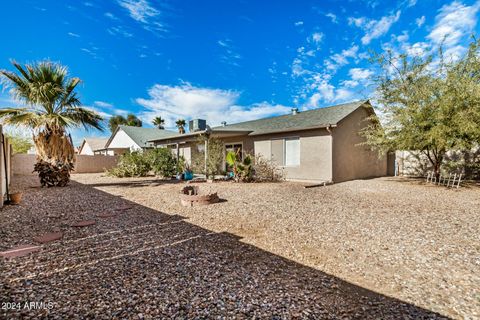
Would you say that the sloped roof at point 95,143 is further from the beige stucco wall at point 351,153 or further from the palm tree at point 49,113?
the beige stucco wall at point 351,153

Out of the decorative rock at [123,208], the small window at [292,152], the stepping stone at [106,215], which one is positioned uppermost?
the small window at [292,152]

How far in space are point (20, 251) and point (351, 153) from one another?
13885mm

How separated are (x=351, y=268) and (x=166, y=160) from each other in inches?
519

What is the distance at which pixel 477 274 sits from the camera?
2.99m

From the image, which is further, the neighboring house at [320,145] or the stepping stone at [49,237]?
the neighboring house at [320,145]

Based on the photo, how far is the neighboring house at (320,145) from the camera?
11781mm

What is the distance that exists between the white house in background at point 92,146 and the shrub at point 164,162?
20955 millimetres

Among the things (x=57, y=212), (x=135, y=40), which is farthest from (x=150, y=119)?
(x=57, y=212)

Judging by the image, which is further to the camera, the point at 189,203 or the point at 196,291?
the point at 189,203

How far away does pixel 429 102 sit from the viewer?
10.2m

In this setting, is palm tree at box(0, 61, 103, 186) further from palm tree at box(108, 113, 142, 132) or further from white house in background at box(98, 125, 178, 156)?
palm tree at box(108, 113, 142, 132)

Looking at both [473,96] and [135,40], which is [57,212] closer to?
[135,40]

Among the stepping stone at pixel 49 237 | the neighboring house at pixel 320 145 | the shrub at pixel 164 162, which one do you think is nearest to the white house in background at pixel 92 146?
the shrub at pixel 164 162

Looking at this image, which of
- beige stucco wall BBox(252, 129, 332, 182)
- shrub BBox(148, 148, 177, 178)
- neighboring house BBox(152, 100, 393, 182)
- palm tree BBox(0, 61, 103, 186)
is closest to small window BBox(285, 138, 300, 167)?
neighboring house BBox(152, 100, 393, 182)
